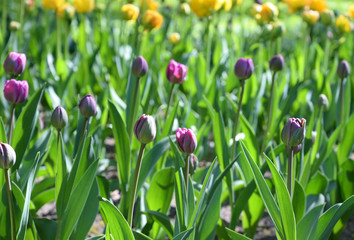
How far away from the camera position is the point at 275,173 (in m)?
1.09

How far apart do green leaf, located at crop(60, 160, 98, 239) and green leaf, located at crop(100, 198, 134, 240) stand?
96 millimetres

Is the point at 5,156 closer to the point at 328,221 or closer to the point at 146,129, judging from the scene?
the point at 146,129

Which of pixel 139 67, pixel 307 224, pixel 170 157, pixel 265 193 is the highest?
pixel 139 67

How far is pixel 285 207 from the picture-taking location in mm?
1118

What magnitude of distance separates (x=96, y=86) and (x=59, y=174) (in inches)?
54.8

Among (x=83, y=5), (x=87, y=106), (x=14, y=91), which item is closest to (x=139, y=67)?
(x=87, y=106)

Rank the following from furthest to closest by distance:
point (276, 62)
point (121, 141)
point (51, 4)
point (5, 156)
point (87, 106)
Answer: point (51, 4) < point (276, 62) < point (121, 141) < point (87, 106) < point (5, 156)

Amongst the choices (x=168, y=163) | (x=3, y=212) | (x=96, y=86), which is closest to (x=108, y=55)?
(x=96, y=86)

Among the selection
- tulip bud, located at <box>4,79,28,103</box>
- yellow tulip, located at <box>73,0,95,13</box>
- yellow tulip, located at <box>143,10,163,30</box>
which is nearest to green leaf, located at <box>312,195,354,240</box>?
tulip bud, located at <box>4,79,28,103</box>

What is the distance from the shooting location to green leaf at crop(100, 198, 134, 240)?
105 cm

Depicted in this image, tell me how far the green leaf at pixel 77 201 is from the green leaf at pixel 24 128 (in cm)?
26

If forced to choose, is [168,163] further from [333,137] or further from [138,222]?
[333,137]

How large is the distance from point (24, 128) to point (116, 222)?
0.44m

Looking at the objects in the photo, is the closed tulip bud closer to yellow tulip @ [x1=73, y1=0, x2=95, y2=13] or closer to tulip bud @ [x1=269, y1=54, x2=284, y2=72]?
tulip bud @ [x1=269, y1=54, x2=284, y2=72]
